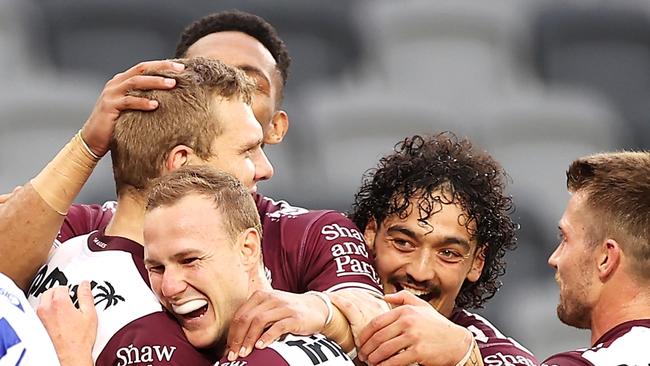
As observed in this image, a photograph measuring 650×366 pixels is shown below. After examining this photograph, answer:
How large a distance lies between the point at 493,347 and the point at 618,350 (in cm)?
43

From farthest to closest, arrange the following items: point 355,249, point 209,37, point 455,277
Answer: point 209,37
point 455,277
point 355,249

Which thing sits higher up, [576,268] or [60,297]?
[576,268]

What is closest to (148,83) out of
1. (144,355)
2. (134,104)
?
(134,104)

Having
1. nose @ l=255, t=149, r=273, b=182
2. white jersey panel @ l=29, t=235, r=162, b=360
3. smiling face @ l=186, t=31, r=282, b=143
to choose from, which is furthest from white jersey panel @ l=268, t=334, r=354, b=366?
smiling face @ l=186, t=31, r=282, b=143

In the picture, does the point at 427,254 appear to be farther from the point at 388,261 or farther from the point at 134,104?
the point at 134,104

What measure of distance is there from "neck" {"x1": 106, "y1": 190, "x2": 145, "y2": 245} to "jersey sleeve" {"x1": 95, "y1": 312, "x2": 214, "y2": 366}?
240 mm

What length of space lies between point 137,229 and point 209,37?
1705 mm

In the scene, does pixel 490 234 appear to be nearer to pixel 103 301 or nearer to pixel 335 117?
pixel 103 301

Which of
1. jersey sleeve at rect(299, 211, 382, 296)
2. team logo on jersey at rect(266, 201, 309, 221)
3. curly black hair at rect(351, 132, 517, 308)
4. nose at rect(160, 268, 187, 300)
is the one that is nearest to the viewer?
nose at rect(160, 268, 187, 300)

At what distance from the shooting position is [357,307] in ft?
8.53

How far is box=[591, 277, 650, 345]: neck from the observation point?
2.94 meters

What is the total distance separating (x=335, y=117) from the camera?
613cm

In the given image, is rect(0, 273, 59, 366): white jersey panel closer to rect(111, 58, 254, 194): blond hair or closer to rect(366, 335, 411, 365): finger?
rect(111, 58, 254, 194): blond hair

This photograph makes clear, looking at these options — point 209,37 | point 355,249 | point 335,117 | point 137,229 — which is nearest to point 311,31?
point 335,117
